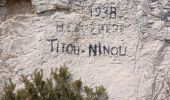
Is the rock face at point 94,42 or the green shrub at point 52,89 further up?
the rock face at point 94,42

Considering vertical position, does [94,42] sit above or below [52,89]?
above

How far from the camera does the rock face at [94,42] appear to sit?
4.72m

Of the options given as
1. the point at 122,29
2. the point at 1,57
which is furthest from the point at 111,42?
the point at 1,57

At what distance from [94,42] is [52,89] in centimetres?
67

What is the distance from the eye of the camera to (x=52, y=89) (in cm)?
454

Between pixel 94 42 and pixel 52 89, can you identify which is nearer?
pixel 52 89

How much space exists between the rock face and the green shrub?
→ 12 cm

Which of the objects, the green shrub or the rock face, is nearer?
the green shrub

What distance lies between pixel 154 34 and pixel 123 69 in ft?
1.64

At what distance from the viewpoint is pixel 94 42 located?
4.75 m

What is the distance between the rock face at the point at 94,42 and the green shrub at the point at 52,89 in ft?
0.39

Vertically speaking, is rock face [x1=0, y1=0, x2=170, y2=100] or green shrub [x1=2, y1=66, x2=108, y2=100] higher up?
rock face [x1=0, y1=0, x2=170, y2=100]

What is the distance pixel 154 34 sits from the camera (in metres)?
4.82

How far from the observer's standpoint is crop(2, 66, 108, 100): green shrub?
4.49 meters
